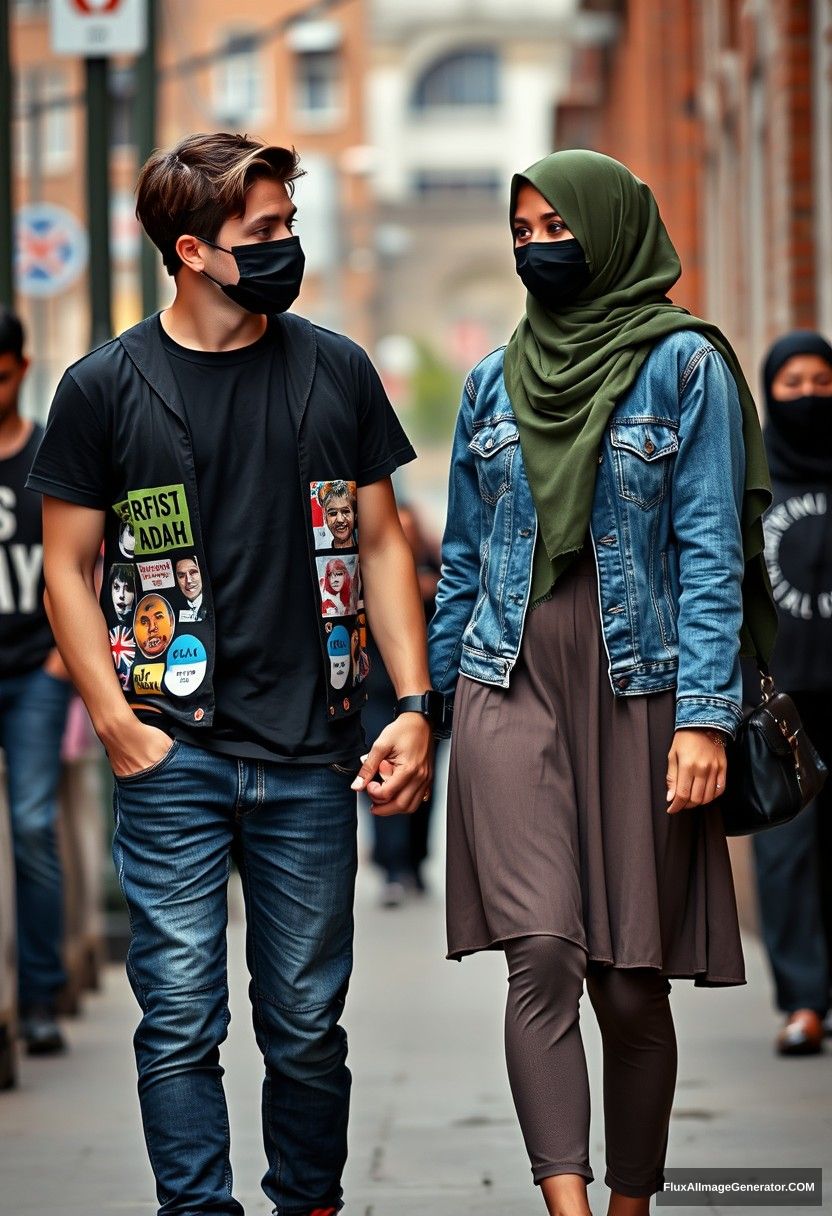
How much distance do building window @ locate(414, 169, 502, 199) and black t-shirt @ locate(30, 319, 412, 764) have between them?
98.0m

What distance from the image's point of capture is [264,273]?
445cm

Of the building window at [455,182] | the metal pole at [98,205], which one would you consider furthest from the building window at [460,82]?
the metal pole at [98,205]

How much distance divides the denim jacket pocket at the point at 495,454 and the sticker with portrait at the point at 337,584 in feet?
0.96

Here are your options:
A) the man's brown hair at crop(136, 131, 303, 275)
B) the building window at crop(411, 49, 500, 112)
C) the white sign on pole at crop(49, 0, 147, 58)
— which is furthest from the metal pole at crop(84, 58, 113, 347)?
the building window at crop(411, 49, 500, 112)

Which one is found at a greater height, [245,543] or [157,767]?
[245,543]

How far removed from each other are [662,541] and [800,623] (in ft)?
9.41

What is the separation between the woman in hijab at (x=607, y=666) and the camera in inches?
172

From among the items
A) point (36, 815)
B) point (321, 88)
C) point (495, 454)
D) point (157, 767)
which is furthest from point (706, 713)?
point (321, 88)

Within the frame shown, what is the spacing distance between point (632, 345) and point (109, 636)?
111 centimetres

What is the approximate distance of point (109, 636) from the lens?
450 cm

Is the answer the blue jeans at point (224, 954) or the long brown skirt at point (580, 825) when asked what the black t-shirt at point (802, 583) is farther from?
the blue jeans at point (224, 954)

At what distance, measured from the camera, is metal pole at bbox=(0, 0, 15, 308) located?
9.37 m

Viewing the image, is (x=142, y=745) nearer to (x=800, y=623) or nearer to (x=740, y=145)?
(x=800, y=623)

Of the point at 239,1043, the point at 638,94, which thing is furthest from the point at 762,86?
the point at 638,94
